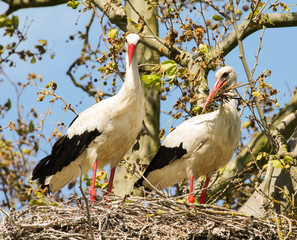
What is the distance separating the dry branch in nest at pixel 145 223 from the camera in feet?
18.8

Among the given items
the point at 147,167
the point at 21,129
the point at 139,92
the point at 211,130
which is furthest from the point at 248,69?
the point at 21,129

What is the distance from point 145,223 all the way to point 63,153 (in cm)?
205

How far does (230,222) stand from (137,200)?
0.99 m

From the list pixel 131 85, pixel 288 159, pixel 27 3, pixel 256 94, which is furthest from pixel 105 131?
pixel 27 3

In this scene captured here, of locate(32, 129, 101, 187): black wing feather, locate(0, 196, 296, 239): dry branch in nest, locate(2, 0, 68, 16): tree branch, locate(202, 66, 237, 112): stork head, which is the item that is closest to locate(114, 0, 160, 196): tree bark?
locate(2, 0, 68, 16): tree branch

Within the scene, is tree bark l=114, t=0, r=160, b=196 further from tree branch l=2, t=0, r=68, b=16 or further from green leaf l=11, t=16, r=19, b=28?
green leaf l=11, t=16, r=19, b=28

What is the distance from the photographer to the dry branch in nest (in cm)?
574

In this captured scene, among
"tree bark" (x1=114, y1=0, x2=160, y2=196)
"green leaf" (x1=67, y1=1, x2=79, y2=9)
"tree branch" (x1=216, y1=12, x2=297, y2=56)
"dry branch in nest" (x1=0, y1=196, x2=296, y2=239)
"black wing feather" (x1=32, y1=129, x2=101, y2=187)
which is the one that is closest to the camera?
Result: "dry branch in nest" (x1=0, y1=196, x2=296, y2=239)

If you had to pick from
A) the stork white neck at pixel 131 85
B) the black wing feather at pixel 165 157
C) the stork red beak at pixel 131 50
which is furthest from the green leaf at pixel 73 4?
the black wing feather at pixel 165 157

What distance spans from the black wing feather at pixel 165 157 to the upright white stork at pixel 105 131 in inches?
21.1

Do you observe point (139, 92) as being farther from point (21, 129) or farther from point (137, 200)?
point (21, 129)

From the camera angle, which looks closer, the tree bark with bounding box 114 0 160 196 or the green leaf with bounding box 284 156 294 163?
the green leaf with bounding box 284 156 294 163

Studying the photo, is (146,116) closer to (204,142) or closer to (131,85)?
(204,142)

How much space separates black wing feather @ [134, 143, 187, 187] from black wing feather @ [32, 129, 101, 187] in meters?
0.98
